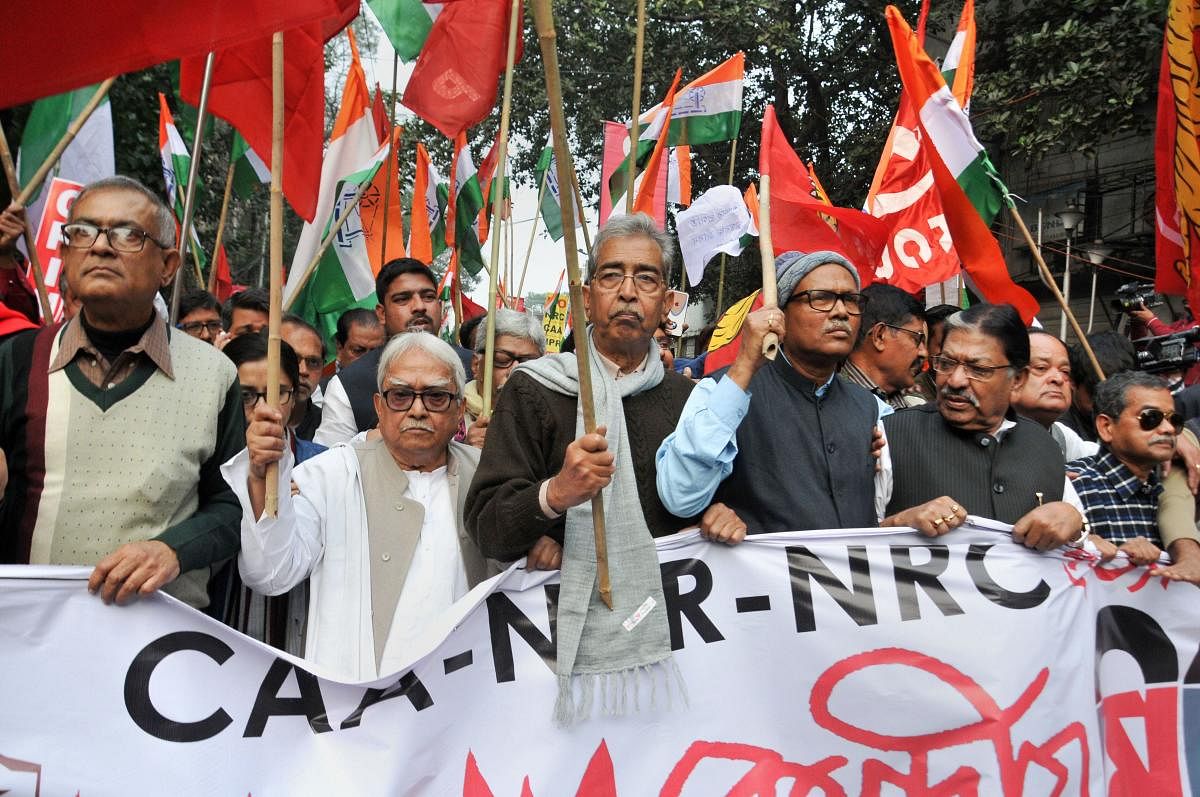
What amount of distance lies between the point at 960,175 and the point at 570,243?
12.0ft

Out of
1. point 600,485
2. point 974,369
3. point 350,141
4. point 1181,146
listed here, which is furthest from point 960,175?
point 600,485

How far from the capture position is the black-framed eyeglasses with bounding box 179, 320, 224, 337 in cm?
491

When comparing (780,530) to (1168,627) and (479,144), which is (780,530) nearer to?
(1168,627)

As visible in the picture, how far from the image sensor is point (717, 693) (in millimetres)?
2678

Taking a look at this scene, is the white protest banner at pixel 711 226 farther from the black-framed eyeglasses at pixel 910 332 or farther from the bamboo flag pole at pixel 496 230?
the black-framed eyeglasses at pixel 910 332

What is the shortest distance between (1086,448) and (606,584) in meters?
2.61

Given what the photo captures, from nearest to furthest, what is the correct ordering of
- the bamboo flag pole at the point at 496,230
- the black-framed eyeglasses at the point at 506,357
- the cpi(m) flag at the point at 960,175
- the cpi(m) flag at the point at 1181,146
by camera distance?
the bamboo flag pole at the point at 496,230
the cpi(m) flag at the point at 1181,146
the black-framed eyeglasses at the point at 506,357
the cpi(m) flag at the point at 960,175

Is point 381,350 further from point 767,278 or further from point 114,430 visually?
point 767,278

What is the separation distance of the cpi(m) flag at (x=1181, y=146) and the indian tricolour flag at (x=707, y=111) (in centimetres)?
332

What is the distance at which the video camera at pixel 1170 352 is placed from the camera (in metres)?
5.18

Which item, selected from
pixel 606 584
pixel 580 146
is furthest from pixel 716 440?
pixel 580 146

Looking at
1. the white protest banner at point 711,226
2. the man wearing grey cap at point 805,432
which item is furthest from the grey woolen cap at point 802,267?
the white protest banner at point 711,226

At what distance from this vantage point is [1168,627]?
300 cm

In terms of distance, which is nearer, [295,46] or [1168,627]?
[1168,627]
